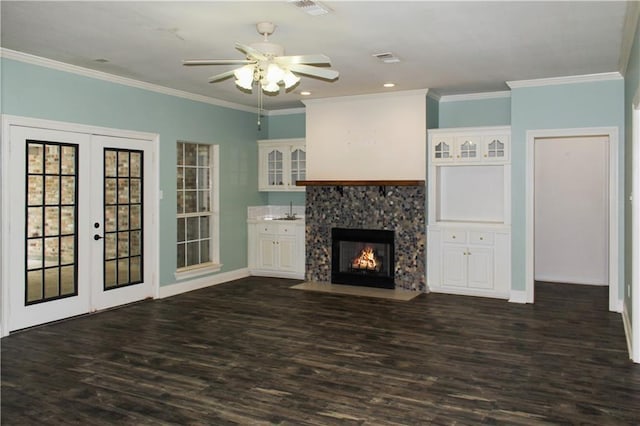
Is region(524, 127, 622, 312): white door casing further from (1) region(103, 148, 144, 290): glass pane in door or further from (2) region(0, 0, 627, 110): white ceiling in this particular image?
(1) region(103, 148, 144, 290): glass pane in door

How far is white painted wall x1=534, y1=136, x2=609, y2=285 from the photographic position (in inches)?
305

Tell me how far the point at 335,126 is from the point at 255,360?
4.20 m

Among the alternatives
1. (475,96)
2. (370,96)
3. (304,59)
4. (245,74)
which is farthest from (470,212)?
(245,74)

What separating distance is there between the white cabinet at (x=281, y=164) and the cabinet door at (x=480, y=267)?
2.87 m

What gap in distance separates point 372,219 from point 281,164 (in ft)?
6.37

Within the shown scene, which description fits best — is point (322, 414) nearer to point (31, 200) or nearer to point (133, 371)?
point (133, 371)

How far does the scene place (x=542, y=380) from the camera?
12.9ft

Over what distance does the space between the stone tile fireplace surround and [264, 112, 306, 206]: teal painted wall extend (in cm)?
83

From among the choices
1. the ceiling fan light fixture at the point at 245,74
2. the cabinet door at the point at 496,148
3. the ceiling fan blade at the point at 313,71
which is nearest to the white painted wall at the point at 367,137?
the cabinet door at the point at 496,148

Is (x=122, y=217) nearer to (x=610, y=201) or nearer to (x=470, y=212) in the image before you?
(x=470, y=212)

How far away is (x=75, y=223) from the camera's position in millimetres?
5773

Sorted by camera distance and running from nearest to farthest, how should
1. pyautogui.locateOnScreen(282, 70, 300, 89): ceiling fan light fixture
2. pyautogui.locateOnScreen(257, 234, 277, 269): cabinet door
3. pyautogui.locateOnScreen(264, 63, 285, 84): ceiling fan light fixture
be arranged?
pyautogui.locateOnScreen(264, 63, 285, 84): ceiling fan light fixture < pyautogui.locateOnScreen(282, 70, 300, 89): ceiling fan light fixture < pyautogui.locateOnScreen(257, 234, 277, 269): cabinet door

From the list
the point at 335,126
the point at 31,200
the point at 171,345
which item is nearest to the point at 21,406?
the point at 171,345

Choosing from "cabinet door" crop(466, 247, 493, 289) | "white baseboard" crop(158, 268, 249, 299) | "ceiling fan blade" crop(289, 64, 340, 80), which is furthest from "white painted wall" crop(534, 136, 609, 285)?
"ceiling fan blade" crop(289, 64, 340, 80)
